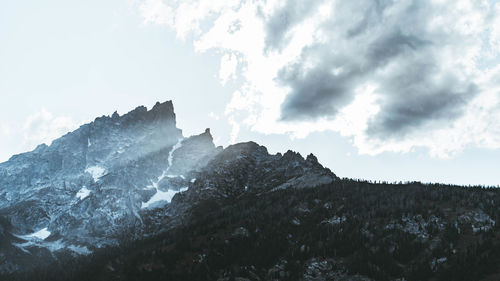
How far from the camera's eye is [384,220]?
12112 cm

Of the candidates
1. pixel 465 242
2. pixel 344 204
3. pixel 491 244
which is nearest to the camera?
pixel 491 244

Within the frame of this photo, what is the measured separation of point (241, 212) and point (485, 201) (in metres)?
101

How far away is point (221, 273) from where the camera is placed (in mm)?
111562

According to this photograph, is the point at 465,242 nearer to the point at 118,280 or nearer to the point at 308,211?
the point at 308,211

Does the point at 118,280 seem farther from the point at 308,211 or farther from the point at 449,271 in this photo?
the point at 449,271

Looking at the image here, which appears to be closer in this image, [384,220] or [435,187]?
[384,220]

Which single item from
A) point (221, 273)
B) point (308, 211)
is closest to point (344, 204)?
point (308, 211)

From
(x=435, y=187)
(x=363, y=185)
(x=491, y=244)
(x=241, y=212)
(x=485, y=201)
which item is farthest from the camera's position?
(x=363, y=185)

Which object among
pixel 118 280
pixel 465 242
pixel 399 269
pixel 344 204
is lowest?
pixel 118 280

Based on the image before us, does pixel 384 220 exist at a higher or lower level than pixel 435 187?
lower

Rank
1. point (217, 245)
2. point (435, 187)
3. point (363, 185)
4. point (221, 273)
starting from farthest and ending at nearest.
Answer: point (363, 185), point (435, 187), point (217, 245), point (221, 273)

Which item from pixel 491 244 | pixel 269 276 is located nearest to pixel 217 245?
pixel 269 276

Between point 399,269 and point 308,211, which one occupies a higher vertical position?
point 308,211

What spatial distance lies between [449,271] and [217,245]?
78.4m
